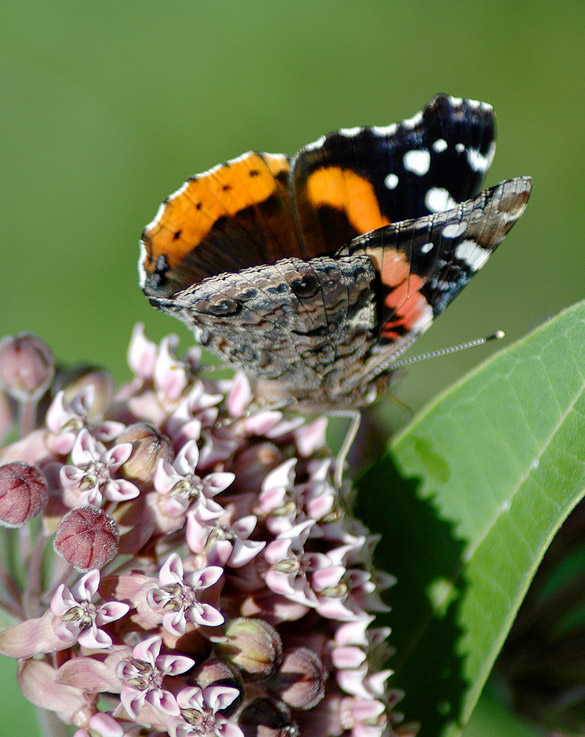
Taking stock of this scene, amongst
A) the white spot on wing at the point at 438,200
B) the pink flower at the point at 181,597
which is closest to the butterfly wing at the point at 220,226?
the white spot on wing at the point at 438,200

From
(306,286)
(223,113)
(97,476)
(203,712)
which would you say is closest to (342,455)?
(306,286)

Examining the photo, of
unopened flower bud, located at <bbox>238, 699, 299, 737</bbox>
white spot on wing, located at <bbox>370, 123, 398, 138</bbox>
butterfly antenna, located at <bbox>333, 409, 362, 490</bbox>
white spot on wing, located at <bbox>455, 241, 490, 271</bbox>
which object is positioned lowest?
unopened flower bud, located at <bbox>238, 699, 299, 737</bbox>

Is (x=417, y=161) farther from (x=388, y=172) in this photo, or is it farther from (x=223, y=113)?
(x=223, y=113)

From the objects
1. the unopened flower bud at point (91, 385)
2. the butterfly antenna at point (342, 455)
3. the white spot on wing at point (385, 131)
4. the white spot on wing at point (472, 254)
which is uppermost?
the white spot on wing at point (385, 131)

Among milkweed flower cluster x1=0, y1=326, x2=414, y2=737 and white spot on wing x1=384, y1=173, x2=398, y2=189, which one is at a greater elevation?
white spot on wing x1=384, y1=173, x2=398, y2=189

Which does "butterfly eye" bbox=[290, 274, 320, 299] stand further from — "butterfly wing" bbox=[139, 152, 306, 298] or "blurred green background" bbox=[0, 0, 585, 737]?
"blurred green background" bbox=[0, 0, 585, 737]

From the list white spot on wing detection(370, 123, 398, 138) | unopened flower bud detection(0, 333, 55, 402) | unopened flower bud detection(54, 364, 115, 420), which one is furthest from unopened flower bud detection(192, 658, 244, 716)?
white spot on wing detection(370, 123, 398, 138)

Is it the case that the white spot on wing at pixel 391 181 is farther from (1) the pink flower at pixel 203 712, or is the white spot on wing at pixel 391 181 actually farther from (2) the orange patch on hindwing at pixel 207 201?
(1) the pink flower at pixel 203 712
